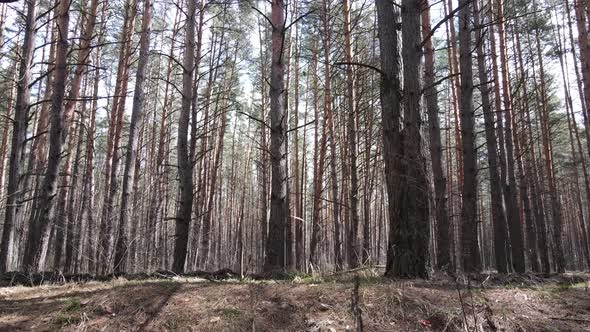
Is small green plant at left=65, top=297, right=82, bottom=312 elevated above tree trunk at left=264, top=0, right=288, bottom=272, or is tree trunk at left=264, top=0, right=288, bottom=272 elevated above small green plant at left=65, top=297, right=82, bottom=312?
tree trunk at left=264, top=0, right=288, bottom=272

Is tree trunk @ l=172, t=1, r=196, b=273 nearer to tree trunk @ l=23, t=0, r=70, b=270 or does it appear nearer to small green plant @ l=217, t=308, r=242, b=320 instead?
tree trunk @ l=23, t=0, r=70, b=270

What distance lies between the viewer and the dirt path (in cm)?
275

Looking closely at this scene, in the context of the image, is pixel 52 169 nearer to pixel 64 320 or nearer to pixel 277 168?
pixel 277 168

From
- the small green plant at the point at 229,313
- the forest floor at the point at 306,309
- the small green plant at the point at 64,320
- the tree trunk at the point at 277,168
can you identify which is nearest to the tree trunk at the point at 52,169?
the forest floor at the point at 306,309

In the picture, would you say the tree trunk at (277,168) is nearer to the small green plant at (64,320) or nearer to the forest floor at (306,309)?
the forest floor at (306,309)

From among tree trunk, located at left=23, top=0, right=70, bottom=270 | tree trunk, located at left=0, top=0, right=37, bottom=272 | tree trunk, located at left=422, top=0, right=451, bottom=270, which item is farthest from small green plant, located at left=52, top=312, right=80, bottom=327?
tree trunk, located at left=422, top=0, right=451, bottom=270

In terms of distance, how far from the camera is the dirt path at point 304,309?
2.75 metres

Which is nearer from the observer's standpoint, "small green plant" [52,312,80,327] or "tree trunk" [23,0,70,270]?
"small green plant" [52,312,80,327]

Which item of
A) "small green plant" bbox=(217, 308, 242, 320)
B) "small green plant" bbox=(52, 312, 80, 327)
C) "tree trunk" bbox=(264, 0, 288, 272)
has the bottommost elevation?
"small green plant" bbox=(52, 312, 80, 327)

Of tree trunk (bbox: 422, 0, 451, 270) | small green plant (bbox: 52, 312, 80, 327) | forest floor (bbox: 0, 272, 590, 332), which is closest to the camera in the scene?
forest floor (bbox: 0, 272, 590, 332)

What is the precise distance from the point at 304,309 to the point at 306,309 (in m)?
0.01

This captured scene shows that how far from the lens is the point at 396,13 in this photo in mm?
4465

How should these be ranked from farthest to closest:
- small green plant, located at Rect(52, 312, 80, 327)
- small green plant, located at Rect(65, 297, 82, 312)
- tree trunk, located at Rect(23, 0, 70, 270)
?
tree trunk, located at Rect(23, 0, 70, 270), small green plant, located at Rect(65, 297, 82, 312), small green plant, located at Rect(52, 312, 80, 327)

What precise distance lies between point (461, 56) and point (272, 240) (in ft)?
19.5
